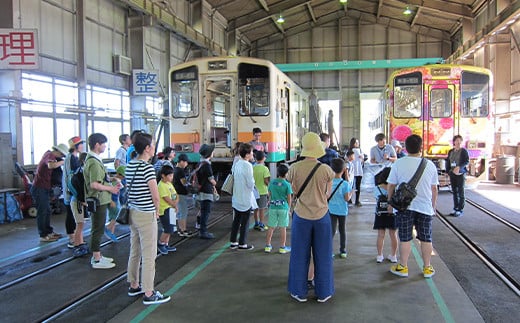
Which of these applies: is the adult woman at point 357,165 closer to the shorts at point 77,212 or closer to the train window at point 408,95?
the train window at point 408,95

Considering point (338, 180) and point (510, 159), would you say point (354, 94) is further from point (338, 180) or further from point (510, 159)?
point (338, 180)

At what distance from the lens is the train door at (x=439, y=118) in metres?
12.5

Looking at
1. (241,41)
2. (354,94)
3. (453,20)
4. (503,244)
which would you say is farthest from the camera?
(354,94)

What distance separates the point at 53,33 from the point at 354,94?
21.6 m

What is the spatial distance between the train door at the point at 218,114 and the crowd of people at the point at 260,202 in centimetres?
228

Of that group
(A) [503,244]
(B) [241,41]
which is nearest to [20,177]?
(A) [503,244]

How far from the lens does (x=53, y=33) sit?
11625mm

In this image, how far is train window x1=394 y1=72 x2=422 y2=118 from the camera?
41.8 ft

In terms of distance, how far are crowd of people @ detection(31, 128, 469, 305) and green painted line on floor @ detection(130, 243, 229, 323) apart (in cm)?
18

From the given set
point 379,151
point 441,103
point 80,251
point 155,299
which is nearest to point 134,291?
point 155,299

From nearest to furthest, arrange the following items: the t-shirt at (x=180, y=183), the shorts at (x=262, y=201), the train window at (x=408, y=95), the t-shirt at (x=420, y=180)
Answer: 1. the t-shirt at (x=420, y=180)
2. the t-shirt at (x=180, y=183)
3. the shorts at (x=262, y=201)
4. the train window at (x=408, y=95)

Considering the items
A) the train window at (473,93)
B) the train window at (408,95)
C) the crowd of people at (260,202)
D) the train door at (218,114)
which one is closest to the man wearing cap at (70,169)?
the crowd of people at (260,202)

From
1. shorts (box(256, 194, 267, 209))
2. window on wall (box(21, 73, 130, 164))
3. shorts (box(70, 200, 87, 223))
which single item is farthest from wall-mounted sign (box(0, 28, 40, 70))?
shorts (box(256, 194, 267, 209))

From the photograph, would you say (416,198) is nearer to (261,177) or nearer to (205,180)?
(261,177)
